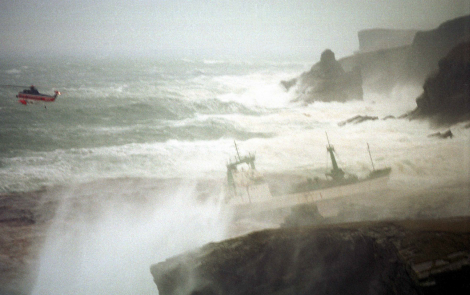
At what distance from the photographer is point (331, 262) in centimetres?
542

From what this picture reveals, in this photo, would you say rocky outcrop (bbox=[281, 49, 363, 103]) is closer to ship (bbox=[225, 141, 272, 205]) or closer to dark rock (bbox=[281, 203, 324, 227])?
ship (bbox=[225, 141, 272, 205])

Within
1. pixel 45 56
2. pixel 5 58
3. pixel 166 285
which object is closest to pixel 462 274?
pixel 166 285

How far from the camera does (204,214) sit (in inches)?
309

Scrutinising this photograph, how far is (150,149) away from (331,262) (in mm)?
5993

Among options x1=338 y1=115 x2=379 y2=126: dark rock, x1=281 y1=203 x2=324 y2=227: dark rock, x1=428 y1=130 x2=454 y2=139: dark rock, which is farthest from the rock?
x1=428 y1=130 x2=454 y2=139: dark rock

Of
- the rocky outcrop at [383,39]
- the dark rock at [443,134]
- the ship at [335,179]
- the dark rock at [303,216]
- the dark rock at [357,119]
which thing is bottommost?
the dark rock at [303,216]

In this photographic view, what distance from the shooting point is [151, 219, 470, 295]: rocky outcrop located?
4.29m

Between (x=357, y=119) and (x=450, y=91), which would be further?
(x=357, y=119)

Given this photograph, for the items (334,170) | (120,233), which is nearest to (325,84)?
(334,170)

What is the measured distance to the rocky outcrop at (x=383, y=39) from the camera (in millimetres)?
16219

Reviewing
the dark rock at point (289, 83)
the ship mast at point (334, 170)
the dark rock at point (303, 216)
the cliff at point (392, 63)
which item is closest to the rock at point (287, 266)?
the dark rock at point (303, 216)

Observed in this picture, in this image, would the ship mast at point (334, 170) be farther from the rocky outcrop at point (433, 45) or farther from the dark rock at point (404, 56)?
the dark rock at point (404, 56)

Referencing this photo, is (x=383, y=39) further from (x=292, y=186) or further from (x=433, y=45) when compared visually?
(x=292, y=186)

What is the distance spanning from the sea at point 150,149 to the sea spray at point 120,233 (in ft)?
0.08
